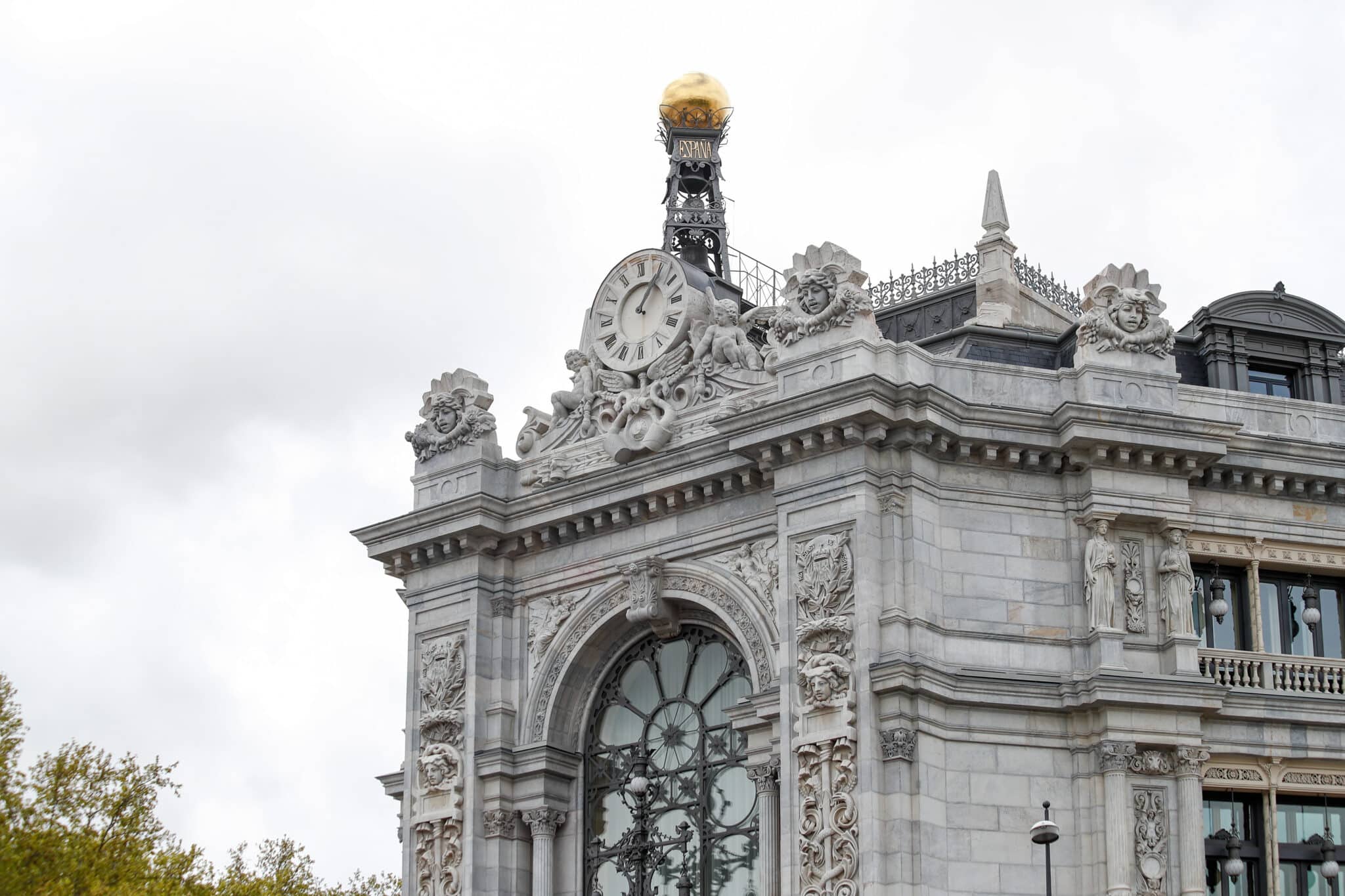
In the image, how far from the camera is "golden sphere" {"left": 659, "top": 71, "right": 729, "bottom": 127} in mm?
54312

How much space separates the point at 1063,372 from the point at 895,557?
4.92m

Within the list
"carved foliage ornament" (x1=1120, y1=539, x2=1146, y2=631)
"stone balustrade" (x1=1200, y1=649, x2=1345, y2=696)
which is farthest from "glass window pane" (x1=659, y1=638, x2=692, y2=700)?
"stone balustrade" (x1=1200, y1=649, x2=1345, y2=696)

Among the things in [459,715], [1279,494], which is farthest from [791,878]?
[1279,494]

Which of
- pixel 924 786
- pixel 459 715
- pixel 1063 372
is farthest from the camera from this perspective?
pixel 459 715

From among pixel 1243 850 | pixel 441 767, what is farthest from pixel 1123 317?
pixel 441 767

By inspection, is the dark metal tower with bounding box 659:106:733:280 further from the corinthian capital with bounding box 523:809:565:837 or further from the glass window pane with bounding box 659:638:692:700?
the corinthian capital with bounding box 523:809:565:837

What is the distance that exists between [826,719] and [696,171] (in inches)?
775

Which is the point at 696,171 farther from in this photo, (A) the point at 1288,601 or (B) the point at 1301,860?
(B) the point at 1301,860

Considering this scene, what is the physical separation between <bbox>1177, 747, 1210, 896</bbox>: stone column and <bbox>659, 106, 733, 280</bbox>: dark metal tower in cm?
1891

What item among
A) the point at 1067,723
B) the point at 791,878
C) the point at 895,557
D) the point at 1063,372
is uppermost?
the point at 1063,372

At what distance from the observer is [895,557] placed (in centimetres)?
3959

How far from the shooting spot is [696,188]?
55156 millimetres

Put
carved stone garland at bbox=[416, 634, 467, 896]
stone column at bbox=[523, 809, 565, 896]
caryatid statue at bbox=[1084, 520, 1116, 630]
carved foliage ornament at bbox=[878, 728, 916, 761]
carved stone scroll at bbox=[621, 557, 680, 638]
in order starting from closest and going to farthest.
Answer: carved foliage ornament at bbox=[878, 728, 916, 761] → caryatid statue at bbox=[1084, 520, 1116, 630] → carved stone scroll at bbox=[621, 557, 680, 638] → stone column at bbox=[523, 809, 565, 896] → carved stone garland at bbox=[416, 634, 467, 896]

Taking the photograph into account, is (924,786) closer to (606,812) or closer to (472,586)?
(606,812)
